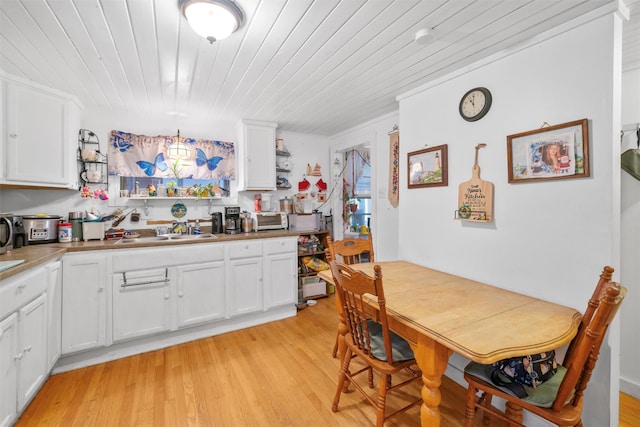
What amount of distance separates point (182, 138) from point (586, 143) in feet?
11.5

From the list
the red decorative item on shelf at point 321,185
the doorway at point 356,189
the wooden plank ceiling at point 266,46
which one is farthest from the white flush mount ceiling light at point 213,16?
the doorway at point 356,189

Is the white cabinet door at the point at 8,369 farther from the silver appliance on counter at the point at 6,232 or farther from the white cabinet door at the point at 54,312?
the silver appliance on counter at the point at 6,232

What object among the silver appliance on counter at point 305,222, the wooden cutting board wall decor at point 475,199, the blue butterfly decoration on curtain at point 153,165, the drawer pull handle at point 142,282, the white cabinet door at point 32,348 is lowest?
the white cabinet door at point 32,348

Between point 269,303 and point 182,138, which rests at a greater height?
point 182,138

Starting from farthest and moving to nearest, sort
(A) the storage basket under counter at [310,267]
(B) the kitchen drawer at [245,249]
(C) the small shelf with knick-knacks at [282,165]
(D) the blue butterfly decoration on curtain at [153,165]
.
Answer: (C) the small shelf with knick-knacks at [282,165], (A) the storage basket under counter at [310,267], (D) the blue butterfly decoration on curtain at [153,165], (B) the kitchen drawer at [245,249]

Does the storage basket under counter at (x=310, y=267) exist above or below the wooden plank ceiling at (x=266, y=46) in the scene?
below

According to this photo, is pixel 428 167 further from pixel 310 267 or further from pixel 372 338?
pixel 310 267

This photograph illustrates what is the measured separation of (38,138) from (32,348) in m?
1.62

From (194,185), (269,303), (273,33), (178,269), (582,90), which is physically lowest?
(269,303)

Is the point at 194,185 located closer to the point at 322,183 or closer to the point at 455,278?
the point at 322,183

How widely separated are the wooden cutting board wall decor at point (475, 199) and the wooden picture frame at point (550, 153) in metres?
0.18

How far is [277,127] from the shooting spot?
368 cm

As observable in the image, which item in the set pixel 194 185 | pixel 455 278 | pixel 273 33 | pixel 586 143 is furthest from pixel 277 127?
pixel 586 143

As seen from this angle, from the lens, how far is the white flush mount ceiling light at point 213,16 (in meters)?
1.35
